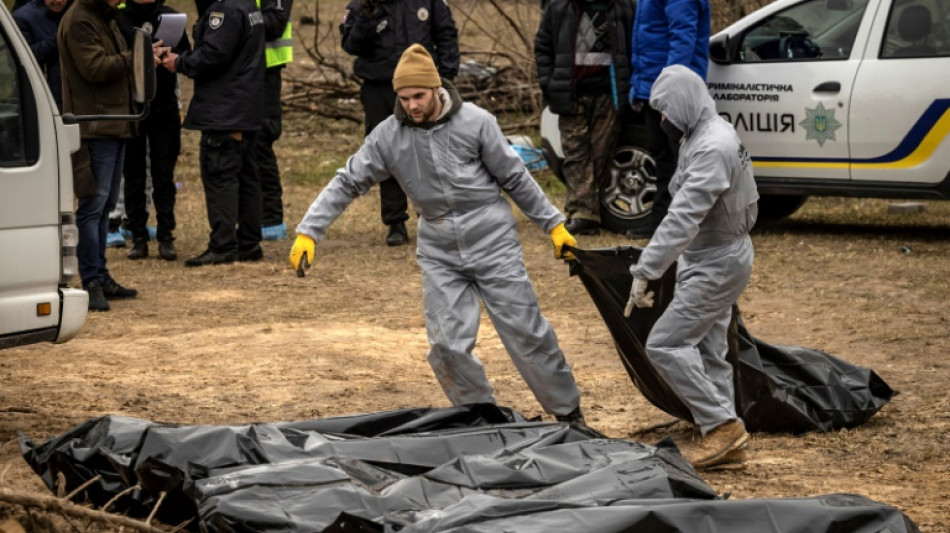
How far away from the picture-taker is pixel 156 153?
36.6ft

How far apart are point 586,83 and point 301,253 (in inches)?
216

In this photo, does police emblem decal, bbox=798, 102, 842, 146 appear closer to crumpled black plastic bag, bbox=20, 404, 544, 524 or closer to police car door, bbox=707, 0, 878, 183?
police car door, bbox=707, 0, 878, 183

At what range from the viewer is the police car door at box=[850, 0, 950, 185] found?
34.1 feet

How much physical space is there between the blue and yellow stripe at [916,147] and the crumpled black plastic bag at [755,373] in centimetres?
393

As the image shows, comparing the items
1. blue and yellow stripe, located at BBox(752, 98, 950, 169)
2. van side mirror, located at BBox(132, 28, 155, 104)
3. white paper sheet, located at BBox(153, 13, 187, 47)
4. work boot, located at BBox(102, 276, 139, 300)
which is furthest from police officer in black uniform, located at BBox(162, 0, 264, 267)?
blue and yellow stripe, located at BBox(752, 98, 950, 169)

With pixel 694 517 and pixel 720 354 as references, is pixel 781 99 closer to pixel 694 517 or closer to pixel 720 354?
pixel 720 354

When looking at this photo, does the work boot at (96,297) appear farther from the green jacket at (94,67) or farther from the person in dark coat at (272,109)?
the person in dark coat at (272,109)

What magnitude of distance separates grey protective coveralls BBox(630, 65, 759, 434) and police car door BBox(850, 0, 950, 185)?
4.61 metres

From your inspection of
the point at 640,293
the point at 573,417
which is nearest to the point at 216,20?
the point at 573,417

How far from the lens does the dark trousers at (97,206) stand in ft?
31.0

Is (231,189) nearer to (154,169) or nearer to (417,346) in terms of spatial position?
(154,169)

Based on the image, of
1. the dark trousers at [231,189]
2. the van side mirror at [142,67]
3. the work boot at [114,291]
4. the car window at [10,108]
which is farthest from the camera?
the dark trousers at [231,189]

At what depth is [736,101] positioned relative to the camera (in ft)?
36.8

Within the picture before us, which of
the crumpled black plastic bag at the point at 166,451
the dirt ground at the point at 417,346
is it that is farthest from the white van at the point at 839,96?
the crumpled black plastic bag at the point at 166,451
